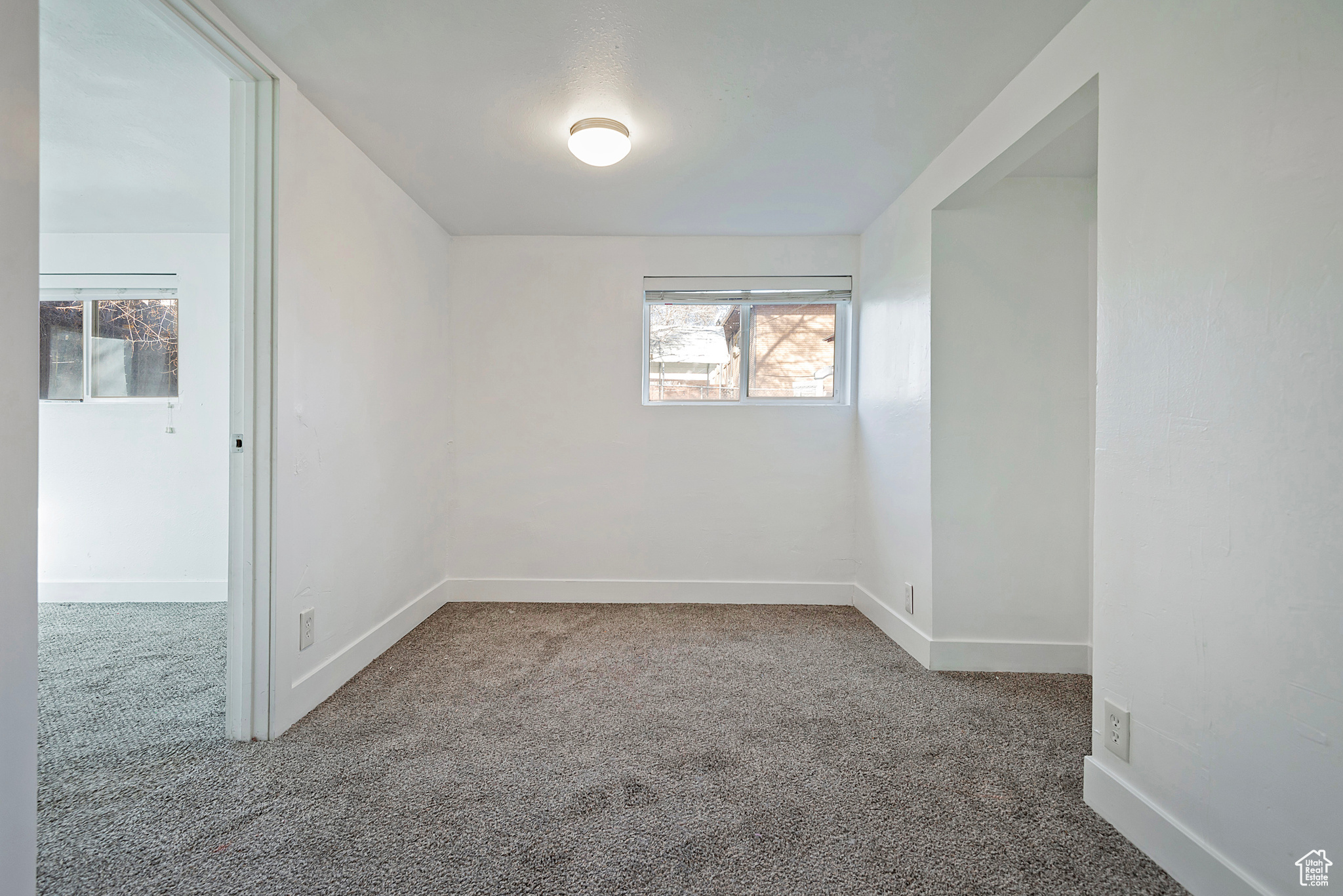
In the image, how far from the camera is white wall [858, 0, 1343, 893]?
3.44ft

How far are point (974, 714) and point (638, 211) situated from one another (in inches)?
110

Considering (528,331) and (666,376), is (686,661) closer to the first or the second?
(666,376)

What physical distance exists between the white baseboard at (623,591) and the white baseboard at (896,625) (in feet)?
0.78

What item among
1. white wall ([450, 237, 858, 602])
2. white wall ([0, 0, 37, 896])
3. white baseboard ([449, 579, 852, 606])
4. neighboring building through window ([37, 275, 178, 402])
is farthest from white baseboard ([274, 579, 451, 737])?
neighboring building through window ([37, 275, 178, 402])

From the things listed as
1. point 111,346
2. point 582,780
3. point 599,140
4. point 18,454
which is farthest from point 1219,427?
point 111,346

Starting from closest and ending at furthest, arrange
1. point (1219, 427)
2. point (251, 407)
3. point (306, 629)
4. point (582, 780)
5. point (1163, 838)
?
1. point (1219, 427)
2. point (1163, 838)
3. point (582, 780)
4. point (251, 407)
5. point (306, 629)

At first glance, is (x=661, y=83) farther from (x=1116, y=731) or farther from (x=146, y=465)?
(x=146, y=465)

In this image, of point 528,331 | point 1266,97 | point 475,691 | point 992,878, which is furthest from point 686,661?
point 1266,97

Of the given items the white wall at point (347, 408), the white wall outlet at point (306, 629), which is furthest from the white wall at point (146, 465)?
the white wall outlet at point (306, 629)

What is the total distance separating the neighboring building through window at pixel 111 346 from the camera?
3600 mm

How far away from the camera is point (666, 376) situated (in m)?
3.66

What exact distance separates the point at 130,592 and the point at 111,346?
1553mm

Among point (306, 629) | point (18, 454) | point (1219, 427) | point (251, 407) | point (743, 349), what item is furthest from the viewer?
point (743, 349)

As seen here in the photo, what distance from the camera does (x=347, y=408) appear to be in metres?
2.38
